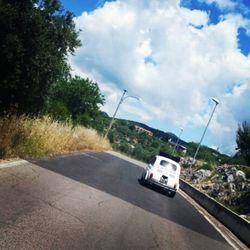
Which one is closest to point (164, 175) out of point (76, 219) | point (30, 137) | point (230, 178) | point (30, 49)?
point (30, 137)

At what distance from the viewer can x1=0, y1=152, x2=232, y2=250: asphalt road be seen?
664 cm

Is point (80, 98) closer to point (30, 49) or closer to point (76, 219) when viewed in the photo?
point (30, 49)

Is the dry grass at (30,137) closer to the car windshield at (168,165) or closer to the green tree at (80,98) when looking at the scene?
the car windshield at (168,165)

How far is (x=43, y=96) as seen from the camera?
16.2 m

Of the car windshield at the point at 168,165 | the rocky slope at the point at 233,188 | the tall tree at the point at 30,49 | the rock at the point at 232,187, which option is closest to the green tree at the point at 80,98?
the rocky slope at the point at 233,188

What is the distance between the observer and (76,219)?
832cm

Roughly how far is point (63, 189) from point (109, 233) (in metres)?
→ 3.22

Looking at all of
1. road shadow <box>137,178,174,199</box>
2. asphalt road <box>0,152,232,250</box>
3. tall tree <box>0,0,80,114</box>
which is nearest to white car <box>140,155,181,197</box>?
road shadow <box>137,178,174,199</box>

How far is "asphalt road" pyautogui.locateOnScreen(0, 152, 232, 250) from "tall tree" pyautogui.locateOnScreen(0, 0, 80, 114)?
2714 mm

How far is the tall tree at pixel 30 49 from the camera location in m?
13.3

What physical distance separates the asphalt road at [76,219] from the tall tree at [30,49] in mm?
2714

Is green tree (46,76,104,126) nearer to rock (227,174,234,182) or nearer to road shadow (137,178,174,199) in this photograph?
rock (227,174,234,182)

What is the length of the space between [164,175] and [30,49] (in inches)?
381

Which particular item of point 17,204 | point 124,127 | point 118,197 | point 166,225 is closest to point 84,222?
point 17,204
